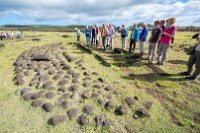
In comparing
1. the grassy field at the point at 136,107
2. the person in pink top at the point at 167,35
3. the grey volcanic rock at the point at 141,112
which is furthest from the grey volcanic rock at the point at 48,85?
the person in pink top at the point at 167,35

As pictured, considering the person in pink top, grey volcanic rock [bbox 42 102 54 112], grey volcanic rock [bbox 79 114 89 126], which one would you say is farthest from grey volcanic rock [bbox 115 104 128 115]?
the person in pink top

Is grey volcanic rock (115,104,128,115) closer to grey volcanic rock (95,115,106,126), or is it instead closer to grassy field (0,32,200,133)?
grassy field (0,32,200,133)

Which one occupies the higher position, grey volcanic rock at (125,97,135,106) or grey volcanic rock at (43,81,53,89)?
grey volcanic rock at (43,81,53,89)

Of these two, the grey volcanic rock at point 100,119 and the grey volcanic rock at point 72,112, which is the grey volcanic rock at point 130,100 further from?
the grey volcanic rock at point 72,112

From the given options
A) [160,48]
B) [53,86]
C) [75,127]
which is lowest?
[75,127]

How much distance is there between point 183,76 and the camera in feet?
29.6

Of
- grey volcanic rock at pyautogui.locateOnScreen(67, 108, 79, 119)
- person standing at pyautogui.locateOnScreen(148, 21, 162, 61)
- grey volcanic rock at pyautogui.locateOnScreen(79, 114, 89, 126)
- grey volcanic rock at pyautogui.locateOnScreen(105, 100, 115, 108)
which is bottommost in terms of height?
grey volcanic rock at pyautogui.locateOnScreen(79, 114, 89, 126)

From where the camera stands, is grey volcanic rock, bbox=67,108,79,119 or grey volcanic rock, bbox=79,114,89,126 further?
grey volcanic rock, bbox=67,108,79,119

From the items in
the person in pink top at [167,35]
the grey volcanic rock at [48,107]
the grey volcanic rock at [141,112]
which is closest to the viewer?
the grey volcanic rock at [141,112]

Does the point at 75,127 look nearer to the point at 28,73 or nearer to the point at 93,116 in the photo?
the point at 93,116

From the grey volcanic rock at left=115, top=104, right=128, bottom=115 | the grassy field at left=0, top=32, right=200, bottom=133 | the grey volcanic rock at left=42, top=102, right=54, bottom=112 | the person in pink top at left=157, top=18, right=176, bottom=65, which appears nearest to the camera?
the grassy field at left=0, top=32, right=200, bottom=133

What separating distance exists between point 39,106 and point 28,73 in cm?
319

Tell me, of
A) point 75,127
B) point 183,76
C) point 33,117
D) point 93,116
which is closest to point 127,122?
point 93,116

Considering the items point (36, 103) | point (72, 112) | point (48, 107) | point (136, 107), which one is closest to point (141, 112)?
point (136, 107)
